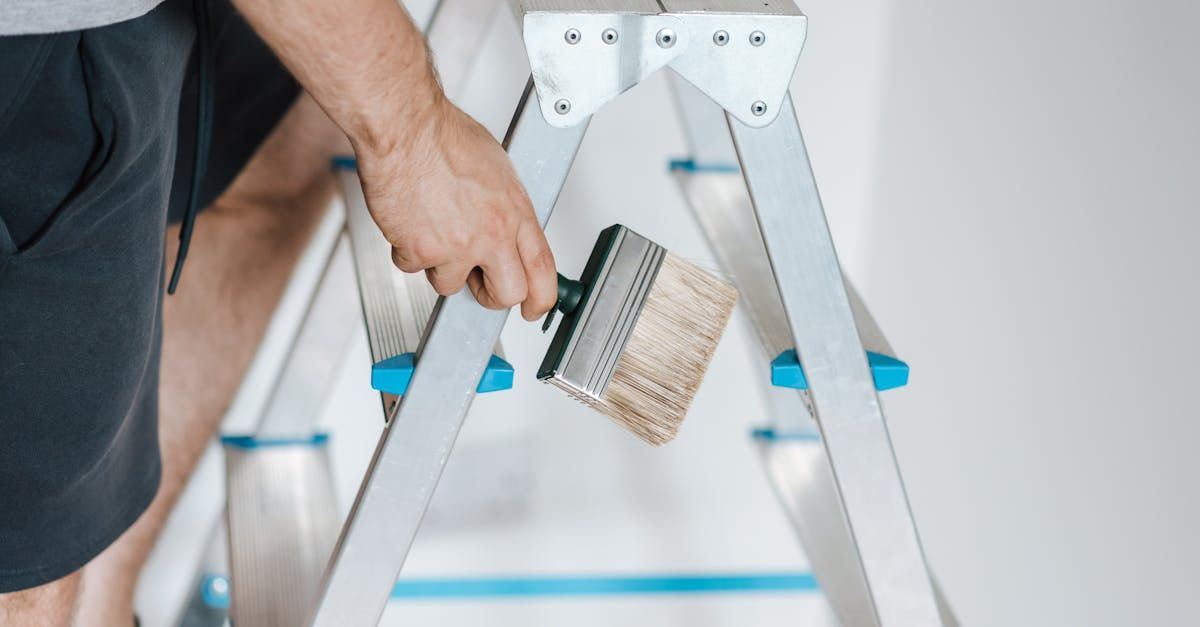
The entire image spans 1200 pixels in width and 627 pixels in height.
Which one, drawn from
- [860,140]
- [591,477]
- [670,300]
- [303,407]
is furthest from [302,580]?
[860,140]

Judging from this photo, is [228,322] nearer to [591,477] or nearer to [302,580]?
[302,580]

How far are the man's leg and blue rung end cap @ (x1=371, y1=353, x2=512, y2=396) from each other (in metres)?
0.60

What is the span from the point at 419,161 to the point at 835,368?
0.29 m

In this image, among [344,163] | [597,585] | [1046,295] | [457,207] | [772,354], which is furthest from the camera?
[597,585]

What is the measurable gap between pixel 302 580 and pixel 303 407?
0.31 meters

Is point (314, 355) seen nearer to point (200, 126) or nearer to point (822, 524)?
point (200, 126)

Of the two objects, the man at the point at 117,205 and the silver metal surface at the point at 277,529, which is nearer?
the man at the point at 117,205

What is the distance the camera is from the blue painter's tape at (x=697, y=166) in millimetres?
1272

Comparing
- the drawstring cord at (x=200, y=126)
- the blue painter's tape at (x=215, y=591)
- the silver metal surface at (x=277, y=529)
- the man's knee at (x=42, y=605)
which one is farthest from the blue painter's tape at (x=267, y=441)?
the drawstring cord at (x=200, y=126)

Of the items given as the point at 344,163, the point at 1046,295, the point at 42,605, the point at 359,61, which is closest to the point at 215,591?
the point at 42,605

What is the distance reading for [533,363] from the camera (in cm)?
148

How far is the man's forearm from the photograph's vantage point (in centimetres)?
61

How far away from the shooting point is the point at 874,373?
0.72 metres

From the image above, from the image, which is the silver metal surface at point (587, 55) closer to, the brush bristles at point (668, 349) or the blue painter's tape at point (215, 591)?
the brush bristles at point (668, 349)
